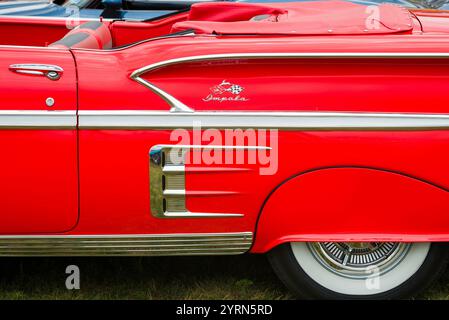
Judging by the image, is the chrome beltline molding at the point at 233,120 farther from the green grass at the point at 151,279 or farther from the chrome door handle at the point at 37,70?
the green grass at the point at 151,279

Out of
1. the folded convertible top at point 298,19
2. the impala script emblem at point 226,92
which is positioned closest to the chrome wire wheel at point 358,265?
the impala script emblem at point 226,92

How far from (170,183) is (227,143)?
0.79 feet

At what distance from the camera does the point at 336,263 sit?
277cm

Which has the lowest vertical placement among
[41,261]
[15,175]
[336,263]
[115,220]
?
[41,261]

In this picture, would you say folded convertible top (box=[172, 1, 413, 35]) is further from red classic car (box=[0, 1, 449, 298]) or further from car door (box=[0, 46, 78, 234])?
car door (box=[0, 46, 78, 234])

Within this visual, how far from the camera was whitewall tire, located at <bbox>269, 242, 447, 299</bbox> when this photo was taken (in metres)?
2.74

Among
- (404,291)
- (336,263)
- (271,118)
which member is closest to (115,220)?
(271,118)

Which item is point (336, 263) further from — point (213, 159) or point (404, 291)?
point (213, 159)

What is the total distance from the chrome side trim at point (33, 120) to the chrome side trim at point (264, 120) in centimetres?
7

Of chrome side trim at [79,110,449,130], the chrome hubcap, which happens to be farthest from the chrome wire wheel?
chrome side trim at [79,110,449,130]

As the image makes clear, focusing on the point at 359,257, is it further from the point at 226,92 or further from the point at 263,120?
the point at 226,92

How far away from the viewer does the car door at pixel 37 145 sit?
2484mm
